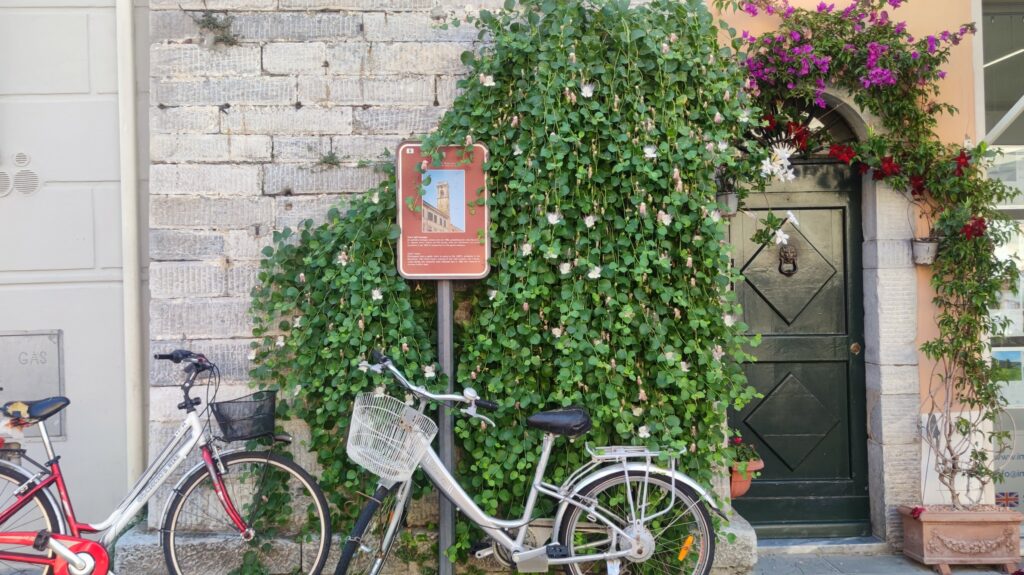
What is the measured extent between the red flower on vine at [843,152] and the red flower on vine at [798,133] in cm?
16

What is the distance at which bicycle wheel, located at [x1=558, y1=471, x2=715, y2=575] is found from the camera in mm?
3781

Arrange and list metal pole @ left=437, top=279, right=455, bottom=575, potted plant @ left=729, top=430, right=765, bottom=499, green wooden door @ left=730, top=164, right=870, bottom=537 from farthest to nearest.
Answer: green wooden door @ left=730, top=164, right=870, bottom=537
potted plant @ left=729, top=430, right=765, bottom=499
metal pole @ left=437, top=279, right=455, bottom=575

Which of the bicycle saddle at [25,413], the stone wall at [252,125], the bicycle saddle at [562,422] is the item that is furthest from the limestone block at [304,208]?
the bicycle saddle at [562,422]

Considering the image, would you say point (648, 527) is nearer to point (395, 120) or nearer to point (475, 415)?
point (475, 415)

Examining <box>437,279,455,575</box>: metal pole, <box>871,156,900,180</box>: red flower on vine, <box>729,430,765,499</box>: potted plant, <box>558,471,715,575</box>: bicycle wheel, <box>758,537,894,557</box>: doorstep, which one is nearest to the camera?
<box>558,471,715,575</box>: bicycle wheel

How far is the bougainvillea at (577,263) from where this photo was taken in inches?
153

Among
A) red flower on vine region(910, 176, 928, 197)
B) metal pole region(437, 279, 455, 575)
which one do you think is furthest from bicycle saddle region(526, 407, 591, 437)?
red flower on vine region(910, 176, 928, 197)

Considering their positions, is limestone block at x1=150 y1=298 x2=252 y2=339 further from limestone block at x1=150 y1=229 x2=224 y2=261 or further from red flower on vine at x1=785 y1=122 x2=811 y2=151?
red flower on vine at x1=785 y1=122 x2=811 y2=151

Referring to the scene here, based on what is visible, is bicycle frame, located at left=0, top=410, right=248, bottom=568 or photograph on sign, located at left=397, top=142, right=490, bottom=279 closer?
bicycle frame, located at left=0, top=410, right=248, bottom=568

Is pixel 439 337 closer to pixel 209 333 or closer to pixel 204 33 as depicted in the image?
pixel 209 333

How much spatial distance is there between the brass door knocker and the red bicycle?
124 inches

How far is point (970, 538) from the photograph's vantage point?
15.2ft

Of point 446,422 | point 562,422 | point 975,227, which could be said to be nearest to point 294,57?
point 446,422

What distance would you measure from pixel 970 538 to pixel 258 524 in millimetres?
3926
